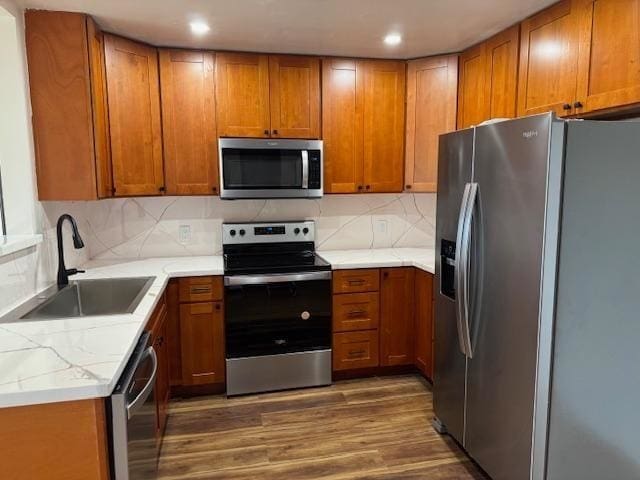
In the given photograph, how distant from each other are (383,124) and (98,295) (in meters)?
2.26

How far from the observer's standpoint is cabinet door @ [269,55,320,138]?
10.2 ft

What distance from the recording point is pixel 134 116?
2838mm

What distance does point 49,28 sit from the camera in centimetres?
237

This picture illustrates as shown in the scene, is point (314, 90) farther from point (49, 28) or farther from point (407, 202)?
point (49, 28)

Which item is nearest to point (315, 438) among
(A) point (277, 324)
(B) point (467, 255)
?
(A) point (277, 324)

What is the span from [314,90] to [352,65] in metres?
0.35

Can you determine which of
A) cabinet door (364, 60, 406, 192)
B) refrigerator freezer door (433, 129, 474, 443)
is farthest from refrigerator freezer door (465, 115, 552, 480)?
cabinet door (364, 60, 406, 192)

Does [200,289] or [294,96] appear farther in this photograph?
[294,96]

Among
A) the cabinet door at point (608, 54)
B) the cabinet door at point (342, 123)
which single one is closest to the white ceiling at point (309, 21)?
the cabinet door at point (342, 123)

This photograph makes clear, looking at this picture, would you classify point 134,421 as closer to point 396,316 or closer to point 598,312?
point 598,312

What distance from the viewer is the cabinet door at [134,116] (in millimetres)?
2717

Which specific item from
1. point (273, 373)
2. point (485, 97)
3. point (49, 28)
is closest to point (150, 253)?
point (273, 373)

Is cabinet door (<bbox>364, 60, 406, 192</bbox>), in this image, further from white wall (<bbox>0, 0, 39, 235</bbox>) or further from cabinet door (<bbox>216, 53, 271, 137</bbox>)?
white wall (<bbox>0, 0, 39, 235</bbox>)

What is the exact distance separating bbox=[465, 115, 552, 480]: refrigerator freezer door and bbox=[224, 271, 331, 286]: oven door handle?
3.97 feet
